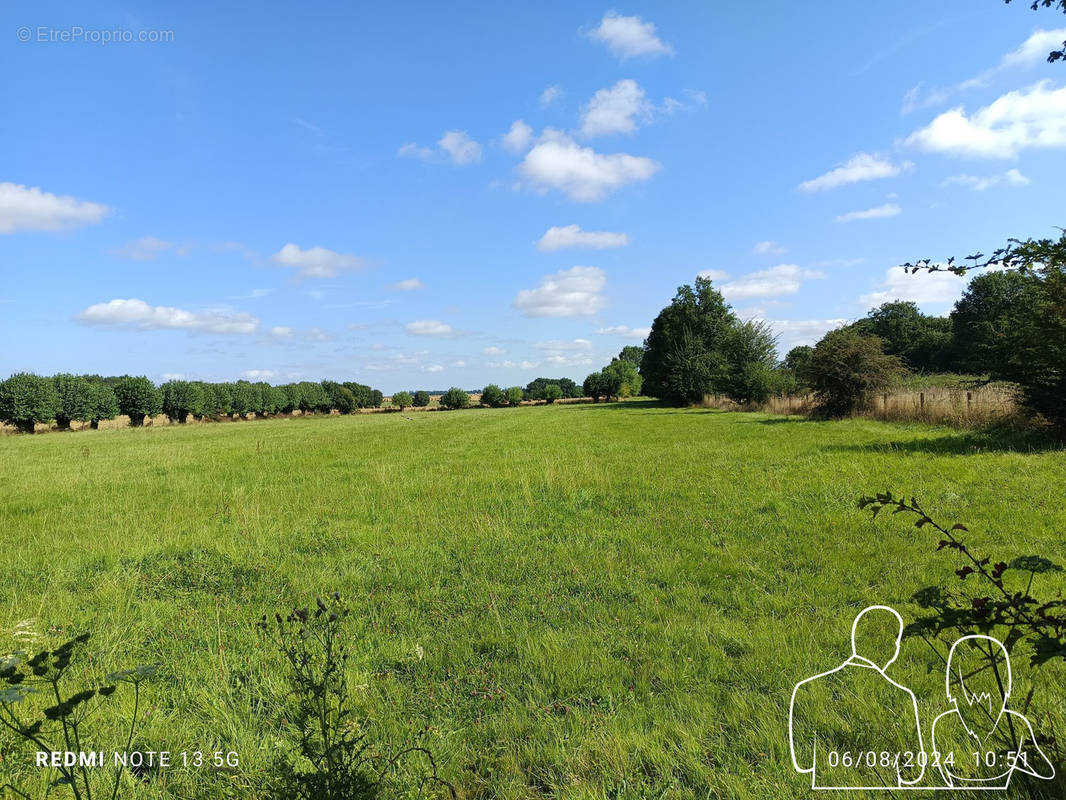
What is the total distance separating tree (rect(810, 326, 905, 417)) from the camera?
2352 centimetres

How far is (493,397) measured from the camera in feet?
325

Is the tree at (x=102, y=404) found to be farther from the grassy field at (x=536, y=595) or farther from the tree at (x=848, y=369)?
the tree at (x=848, y=369)

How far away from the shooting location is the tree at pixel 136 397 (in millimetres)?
53250

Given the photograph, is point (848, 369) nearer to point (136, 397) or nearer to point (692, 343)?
point (692, 343)

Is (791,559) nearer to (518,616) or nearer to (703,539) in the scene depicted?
(703,539)

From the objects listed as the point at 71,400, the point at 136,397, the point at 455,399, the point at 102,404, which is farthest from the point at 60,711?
the point at 455,399

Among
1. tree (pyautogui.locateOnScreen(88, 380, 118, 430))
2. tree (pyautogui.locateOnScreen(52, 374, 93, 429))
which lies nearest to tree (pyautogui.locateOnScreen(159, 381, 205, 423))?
tree (pyautogui.locateOnScreen(88, 380, 118, 430))

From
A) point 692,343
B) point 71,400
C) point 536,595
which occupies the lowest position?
point 536,595

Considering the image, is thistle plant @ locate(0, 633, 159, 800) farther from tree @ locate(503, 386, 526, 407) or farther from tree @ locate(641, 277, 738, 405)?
tree @ locate(503, 386, 526, 407)

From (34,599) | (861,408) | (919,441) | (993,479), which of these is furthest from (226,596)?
(861,408)

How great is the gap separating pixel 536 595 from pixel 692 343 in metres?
53.6
